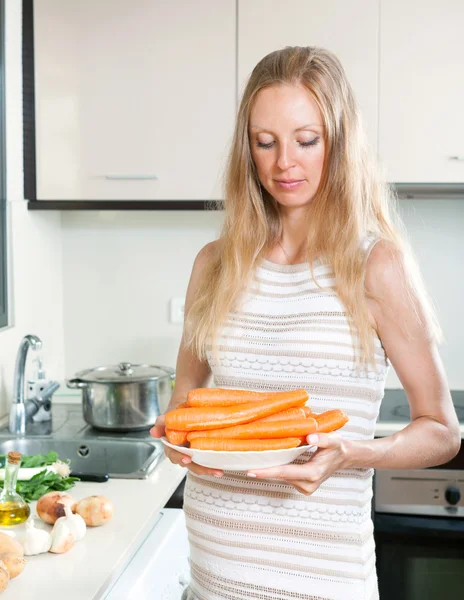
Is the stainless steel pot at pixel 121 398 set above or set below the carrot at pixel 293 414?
below

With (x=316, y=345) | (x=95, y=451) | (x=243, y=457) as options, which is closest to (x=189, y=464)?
(x=243, y=457)

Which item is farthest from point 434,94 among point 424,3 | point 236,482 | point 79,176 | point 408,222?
point 236,482

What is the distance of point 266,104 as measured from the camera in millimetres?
1281

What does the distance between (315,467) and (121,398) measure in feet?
4.10

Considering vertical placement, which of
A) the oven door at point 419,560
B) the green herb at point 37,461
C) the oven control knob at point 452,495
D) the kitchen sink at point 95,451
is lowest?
the oven door at point 419,560

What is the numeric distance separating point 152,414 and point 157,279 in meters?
0.71

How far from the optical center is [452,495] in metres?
2.30

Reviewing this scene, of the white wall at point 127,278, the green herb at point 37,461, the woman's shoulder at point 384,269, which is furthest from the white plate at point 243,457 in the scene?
the white wall at point 127,278

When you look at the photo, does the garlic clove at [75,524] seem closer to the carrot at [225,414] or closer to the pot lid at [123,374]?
the carrot at [225,414]

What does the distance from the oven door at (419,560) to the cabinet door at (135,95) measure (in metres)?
1.11

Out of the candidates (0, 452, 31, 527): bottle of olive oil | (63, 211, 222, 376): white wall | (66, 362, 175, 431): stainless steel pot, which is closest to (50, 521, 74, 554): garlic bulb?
(0, 452, 31, 527): bottle of olive oil

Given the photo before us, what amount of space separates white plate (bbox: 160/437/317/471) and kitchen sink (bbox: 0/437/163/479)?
103 cm

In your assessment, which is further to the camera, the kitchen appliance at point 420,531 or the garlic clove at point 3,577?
the kitchen appliance at point 420,531

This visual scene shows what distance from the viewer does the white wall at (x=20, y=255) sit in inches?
94.4
